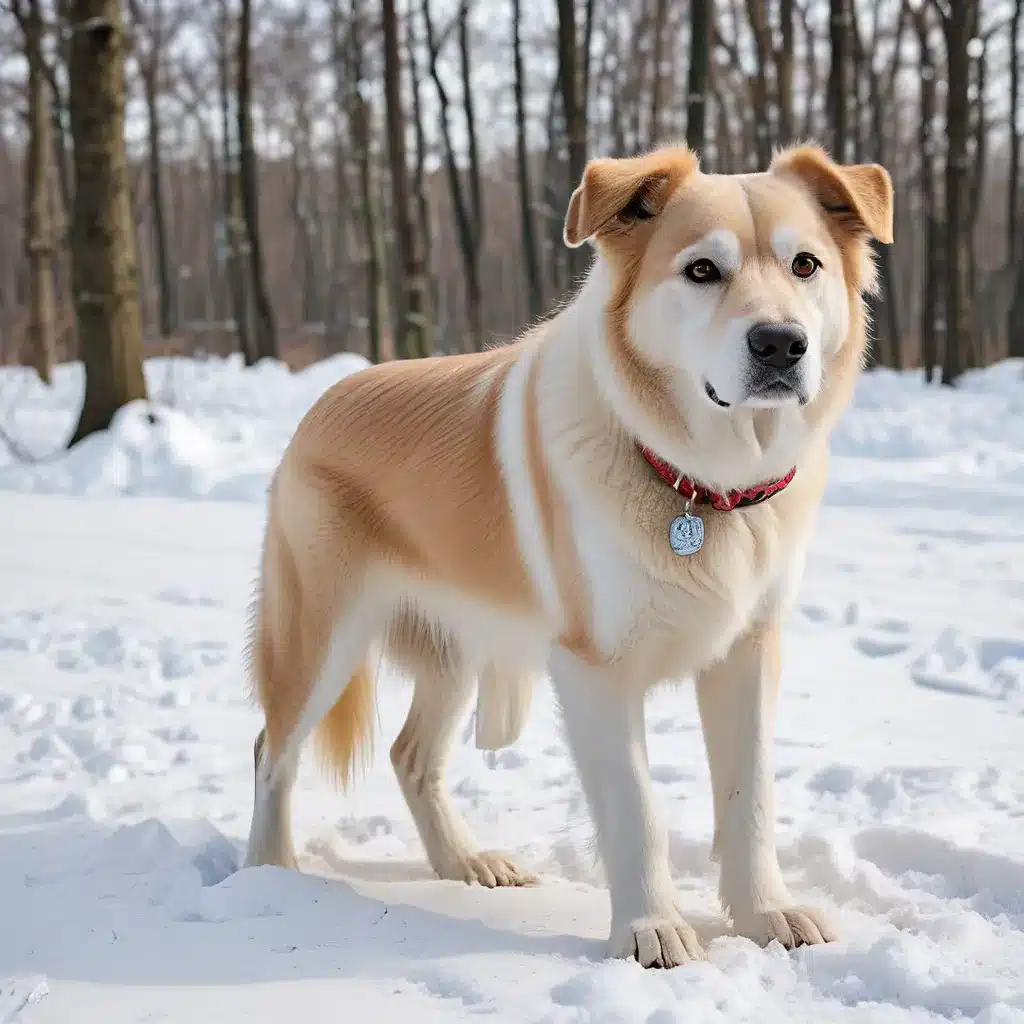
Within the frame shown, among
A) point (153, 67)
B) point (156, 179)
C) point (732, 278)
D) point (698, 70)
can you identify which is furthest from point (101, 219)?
point (156, 179)

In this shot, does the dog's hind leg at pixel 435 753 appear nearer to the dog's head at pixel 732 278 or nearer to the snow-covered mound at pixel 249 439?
the dog's head at pixel 732 278

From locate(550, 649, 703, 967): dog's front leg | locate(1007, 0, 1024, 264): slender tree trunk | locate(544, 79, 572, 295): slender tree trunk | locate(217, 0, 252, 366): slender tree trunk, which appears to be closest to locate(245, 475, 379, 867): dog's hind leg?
locate(550, 649, 703, 967): dog's front leg

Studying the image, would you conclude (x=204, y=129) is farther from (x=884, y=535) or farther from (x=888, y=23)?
(x=884, y=535)

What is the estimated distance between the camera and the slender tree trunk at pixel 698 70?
10625mm

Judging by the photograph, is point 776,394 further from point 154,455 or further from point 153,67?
point 153,67

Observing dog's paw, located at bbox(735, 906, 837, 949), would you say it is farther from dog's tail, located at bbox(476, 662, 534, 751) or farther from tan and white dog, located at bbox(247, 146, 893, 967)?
dog's tail, located at bbox(476, 662, 534, 751)

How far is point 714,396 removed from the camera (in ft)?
7.75

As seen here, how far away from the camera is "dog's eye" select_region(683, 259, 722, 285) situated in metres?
2.36

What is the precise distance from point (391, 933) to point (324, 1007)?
38 cm

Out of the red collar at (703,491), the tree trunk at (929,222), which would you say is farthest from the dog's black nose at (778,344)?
the tree trunk at (929,222)

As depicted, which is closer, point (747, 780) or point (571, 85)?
point (747, 780)

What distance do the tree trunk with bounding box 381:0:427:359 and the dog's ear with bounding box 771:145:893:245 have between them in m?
10.0

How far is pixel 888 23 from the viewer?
23.2 metres

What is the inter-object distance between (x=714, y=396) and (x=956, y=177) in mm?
12368
